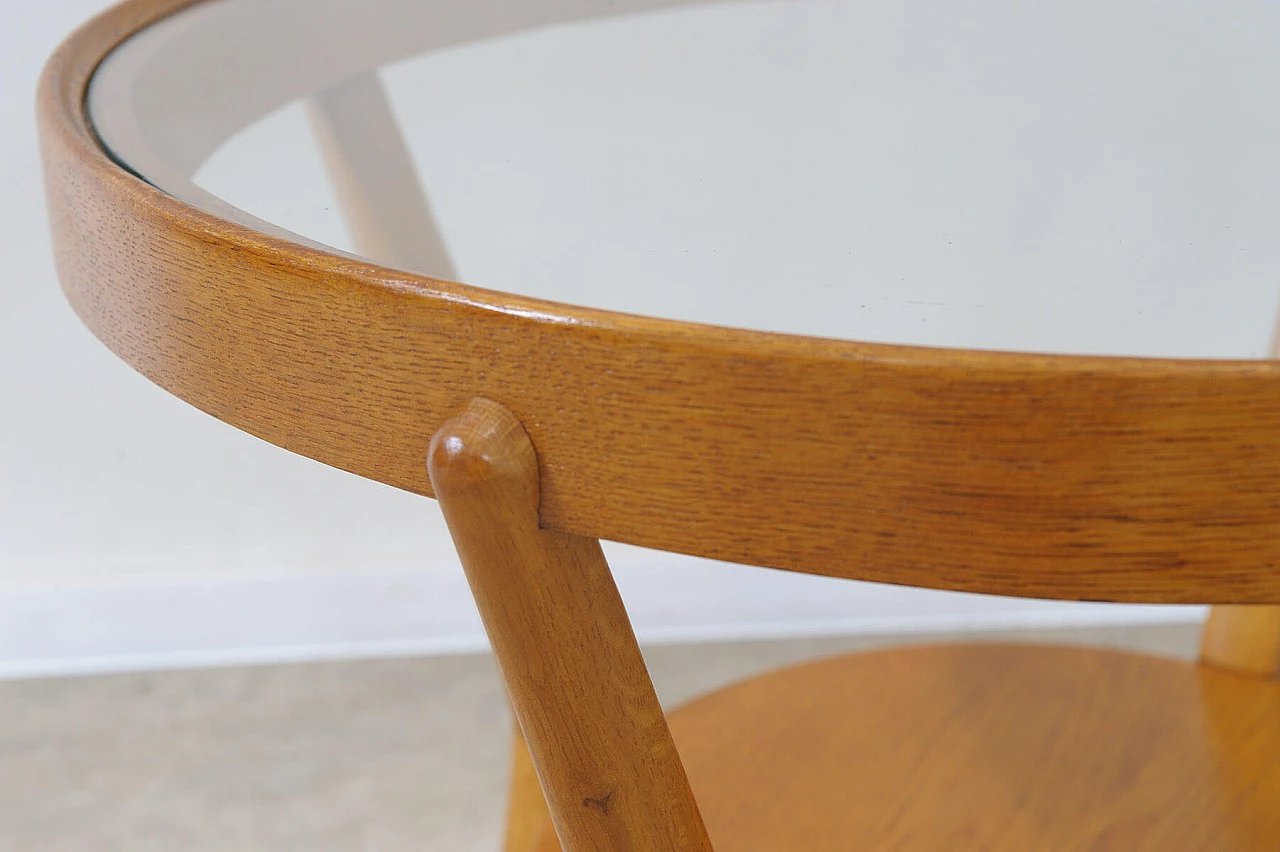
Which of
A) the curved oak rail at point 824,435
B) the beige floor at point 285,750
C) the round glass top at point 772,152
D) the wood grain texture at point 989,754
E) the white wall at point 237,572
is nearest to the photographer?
the curved oak rail at point 824,435

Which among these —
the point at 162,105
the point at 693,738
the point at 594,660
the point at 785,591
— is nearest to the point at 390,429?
the point at 594,660

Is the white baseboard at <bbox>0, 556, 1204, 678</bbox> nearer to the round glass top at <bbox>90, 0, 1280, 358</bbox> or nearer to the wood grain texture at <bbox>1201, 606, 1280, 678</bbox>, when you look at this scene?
the wood grain texture at <bbox>1201, 606, 1280, 678</bbox>

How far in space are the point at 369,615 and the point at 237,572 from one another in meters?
0.13

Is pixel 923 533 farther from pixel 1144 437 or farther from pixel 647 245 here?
pixel 647 245

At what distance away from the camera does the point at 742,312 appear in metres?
0.24

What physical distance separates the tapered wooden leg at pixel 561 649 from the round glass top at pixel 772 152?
0.15 feet

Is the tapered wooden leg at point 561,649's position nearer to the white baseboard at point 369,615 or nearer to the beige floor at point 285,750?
the beige floor at point 285,750

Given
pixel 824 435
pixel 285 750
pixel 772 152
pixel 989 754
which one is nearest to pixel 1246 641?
pixel 989 754

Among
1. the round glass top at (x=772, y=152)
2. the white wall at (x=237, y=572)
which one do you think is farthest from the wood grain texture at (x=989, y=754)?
the white wall at (x=237, y=572)

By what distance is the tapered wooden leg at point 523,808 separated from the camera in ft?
1.66

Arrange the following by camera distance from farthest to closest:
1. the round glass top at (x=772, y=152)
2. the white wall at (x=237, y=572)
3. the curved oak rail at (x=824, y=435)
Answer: the white wall at (x=237, y=572) < the round glass top at (x=772, y=152) < the curved oak rail at (x=824, y=435)

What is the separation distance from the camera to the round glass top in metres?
0.26

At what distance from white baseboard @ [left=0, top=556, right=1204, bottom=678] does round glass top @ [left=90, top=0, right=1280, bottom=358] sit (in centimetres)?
75

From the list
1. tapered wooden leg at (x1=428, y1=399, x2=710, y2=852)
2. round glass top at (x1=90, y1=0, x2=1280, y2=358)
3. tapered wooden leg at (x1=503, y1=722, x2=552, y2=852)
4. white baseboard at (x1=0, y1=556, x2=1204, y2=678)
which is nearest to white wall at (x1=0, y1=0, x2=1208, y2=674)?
white baseboard at (x1=0, y1=556, x2=1204, y2=678)
